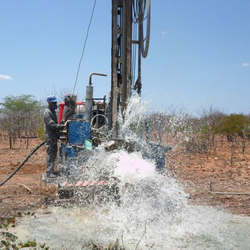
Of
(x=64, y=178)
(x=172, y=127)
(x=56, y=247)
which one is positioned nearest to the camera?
(x=56, y=247)

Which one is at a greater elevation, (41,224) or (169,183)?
(169,183)

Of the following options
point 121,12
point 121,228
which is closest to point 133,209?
point 121,228

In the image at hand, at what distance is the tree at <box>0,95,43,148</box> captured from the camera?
822 inches

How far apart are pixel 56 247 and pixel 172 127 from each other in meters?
8.33

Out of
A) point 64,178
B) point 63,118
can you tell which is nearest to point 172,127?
point 63,118

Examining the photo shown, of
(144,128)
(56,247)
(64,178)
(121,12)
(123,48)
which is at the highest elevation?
(121,12)

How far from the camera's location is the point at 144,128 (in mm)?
6766

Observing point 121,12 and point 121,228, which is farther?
point 121,12

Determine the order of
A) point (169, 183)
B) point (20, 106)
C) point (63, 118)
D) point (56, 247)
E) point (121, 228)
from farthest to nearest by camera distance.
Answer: point (20, 106) < point (63, 118) < point (169, 183) < point (121, 228) < point (56, 247)

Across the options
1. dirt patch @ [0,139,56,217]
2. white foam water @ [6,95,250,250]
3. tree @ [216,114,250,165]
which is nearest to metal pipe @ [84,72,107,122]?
white foam water @ [6,95,250,250]

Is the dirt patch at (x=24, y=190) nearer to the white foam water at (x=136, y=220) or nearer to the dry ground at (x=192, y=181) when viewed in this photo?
the dry ground at (x=192, y=181)

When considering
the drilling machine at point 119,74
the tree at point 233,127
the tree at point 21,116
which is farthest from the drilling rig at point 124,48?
the tree at point 233,127

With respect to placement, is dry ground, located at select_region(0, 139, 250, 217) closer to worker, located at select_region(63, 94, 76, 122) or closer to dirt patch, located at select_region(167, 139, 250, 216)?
dirt patch, located at select_region(167, 139, 250, 216)

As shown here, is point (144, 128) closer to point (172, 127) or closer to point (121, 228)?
point (121, 228)
